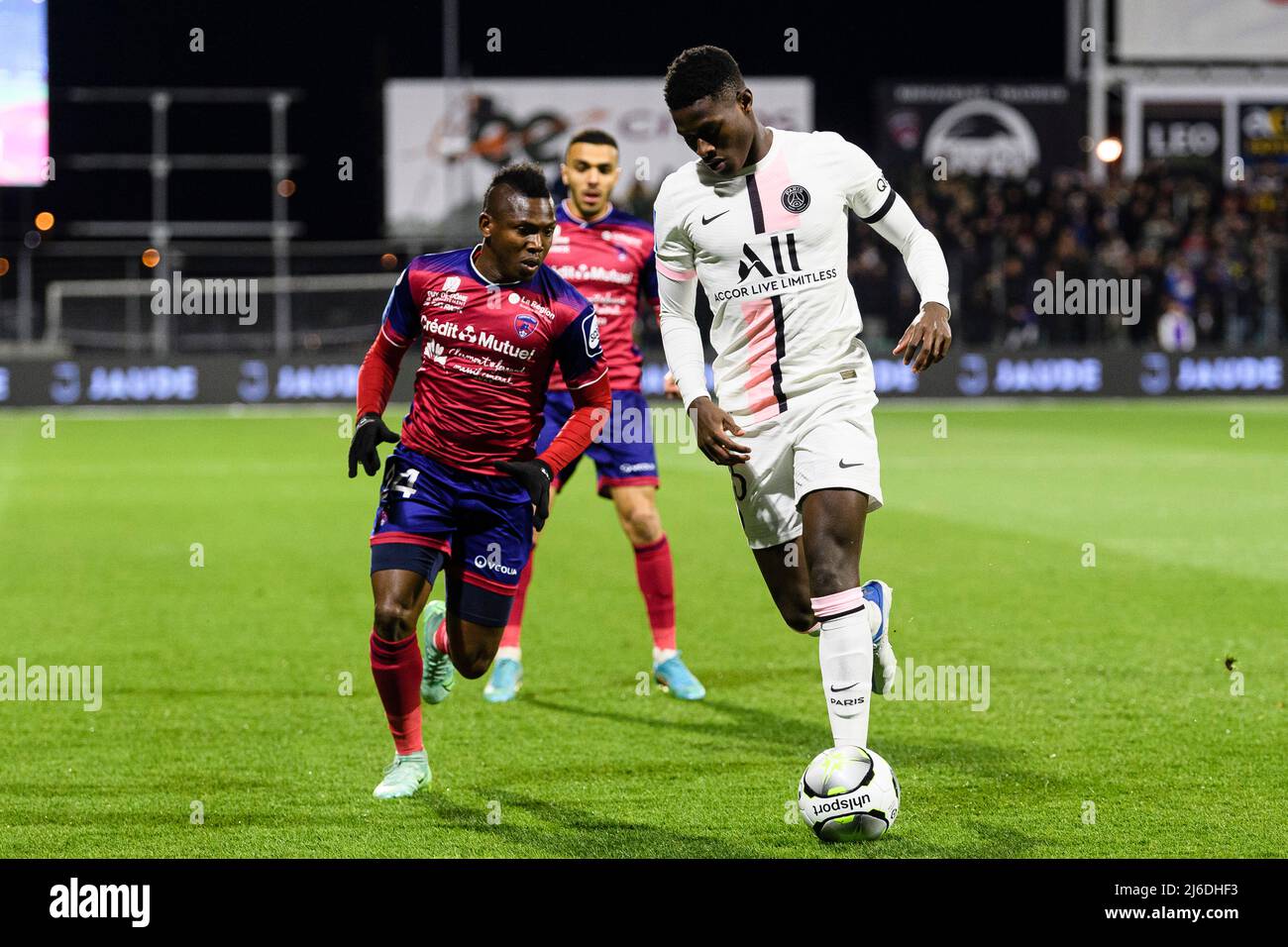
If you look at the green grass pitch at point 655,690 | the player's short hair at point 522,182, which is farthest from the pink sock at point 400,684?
the player's short hair at point 522,182

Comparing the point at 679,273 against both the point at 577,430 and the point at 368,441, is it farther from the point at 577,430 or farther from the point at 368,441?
the point at 368,441

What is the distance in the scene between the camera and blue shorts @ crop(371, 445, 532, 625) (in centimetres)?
603

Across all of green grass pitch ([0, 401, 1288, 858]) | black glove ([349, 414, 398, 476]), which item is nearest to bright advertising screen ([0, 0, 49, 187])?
green grass pitch ([0, 401, 1288, 858])

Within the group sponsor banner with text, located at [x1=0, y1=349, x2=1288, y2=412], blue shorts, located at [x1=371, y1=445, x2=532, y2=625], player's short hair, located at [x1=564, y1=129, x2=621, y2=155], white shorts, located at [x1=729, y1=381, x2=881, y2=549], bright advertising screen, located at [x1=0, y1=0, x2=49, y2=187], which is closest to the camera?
white shorts, located at [x1=729, y1=381, x2=881, y2=549]

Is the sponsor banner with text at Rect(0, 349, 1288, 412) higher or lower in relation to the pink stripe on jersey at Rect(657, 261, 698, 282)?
lower

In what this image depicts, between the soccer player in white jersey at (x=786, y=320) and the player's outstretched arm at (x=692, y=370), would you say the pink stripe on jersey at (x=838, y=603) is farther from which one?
the player's outstretched arm at (x=692, y=370)

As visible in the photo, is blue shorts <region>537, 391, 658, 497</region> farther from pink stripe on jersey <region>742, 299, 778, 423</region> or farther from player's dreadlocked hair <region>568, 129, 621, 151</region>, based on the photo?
pink stripe on jersey <region>742, 299, 778, 423</region>

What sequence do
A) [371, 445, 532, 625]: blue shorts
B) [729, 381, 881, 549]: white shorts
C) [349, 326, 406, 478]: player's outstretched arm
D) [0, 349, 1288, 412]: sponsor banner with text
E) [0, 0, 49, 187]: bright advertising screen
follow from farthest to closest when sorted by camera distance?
1. [0, 349, 1288, 412]: sponsor banner with text
2. [0, 0, 49, 187]: bright advertising screen
3. [371, 445, 532, 625]: blue shorts
4. [349, 326, 406, 478]: player's outstretched arm
5. [729, 381, 881, 549]: white shorts

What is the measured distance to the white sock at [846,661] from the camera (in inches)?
215

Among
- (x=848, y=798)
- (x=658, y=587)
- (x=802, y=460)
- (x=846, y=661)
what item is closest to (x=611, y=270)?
(x=658, y=587)

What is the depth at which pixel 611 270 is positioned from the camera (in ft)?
26.9

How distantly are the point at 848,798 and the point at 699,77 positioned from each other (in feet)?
7.42

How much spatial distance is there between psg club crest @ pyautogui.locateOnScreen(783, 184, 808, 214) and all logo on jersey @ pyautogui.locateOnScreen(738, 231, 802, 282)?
74mm
